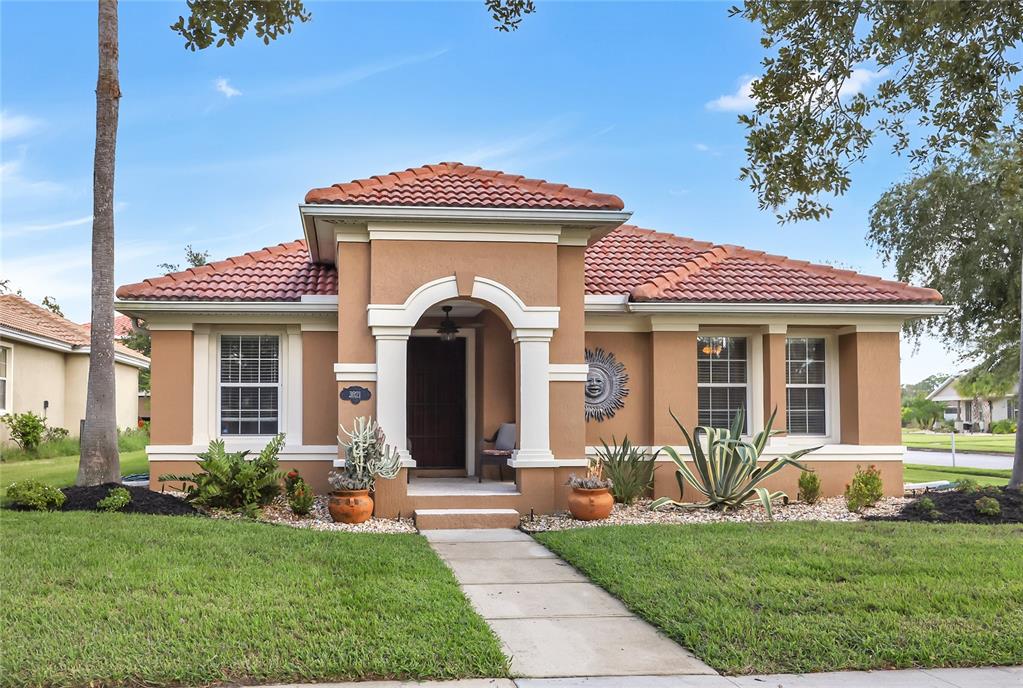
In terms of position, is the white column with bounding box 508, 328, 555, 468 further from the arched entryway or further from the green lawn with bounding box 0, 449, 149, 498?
the green lawn with bounding box 0, 449, 149, 498

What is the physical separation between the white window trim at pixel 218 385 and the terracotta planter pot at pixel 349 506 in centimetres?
280

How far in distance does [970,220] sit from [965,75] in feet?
69.7

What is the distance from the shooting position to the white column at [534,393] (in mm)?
12859

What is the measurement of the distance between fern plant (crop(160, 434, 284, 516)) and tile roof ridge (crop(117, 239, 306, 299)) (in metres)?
3.43

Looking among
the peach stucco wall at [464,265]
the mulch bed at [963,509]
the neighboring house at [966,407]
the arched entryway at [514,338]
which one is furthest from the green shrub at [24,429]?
the neighboring house at [966,407]

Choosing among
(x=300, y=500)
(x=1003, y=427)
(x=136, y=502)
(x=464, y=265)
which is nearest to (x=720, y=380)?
(x=464, y=265)

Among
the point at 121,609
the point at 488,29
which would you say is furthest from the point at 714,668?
the point at 488,29

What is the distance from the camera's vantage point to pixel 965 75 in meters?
6.77

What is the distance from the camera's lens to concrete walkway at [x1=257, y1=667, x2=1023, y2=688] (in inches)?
221

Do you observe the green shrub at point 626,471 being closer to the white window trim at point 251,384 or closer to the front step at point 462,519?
the front step at point 462,519

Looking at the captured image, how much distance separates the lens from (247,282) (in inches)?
584

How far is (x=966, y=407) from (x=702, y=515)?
237 feet

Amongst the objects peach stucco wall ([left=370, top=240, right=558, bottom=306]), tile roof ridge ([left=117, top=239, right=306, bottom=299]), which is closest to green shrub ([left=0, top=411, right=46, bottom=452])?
tile roof ridge ([left=117, top=239, right=306, bottom=299])

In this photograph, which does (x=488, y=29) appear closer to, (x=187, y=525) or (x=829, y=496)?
(x=187, y=525)
